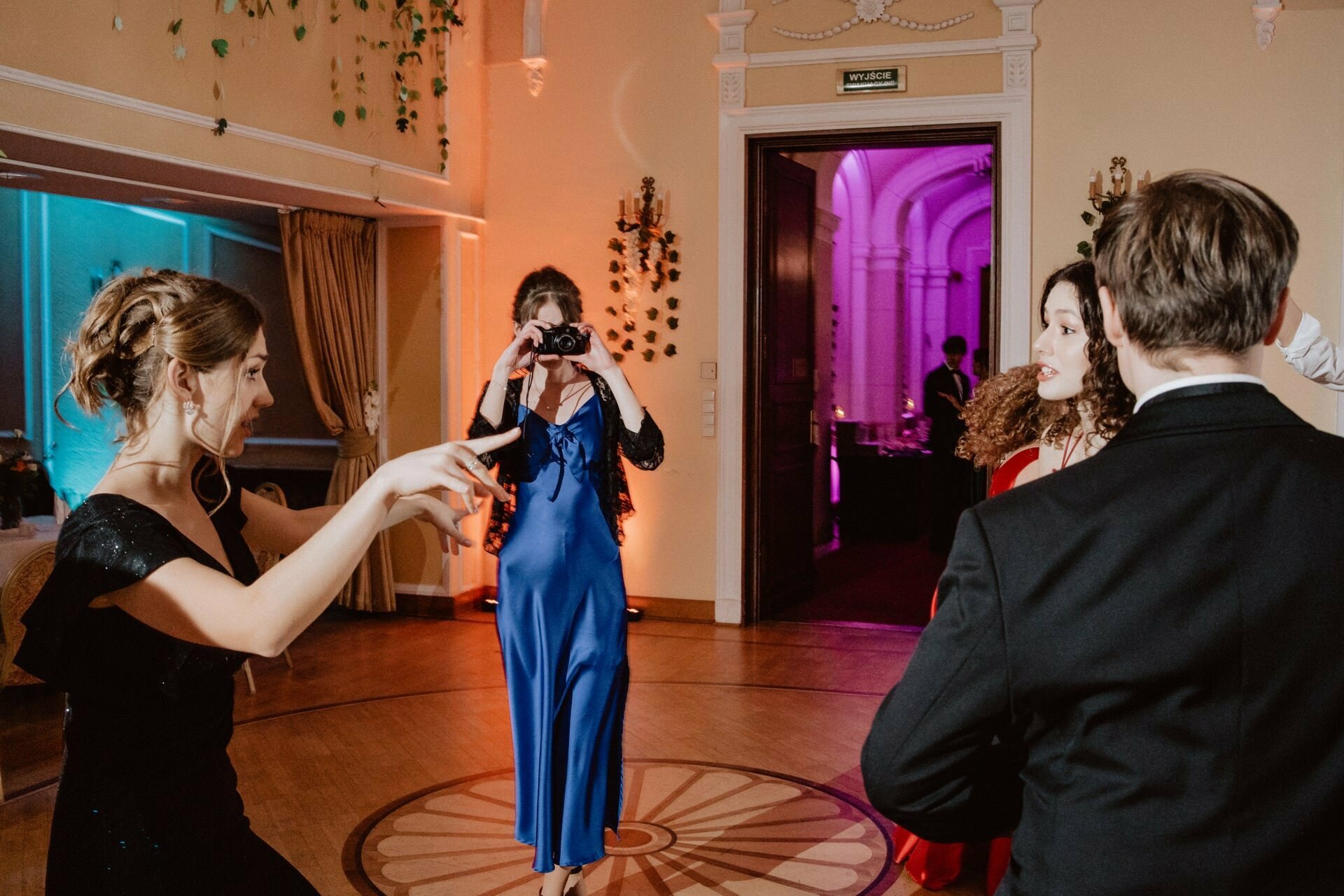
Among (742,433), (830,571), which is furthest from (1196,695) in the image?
(830,571)

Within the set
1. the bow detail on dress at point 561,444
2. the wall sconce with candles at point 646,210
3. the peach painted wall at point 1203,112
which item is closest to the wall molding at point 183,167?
the wall sconce with candles at point 646,210

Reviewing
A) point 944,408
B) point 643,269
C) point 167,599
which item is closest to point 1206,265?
point 167,599

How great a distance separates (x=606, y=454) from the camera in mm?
3402

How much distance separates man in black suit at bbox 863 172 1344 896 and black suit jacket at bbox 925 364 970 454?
798 cm

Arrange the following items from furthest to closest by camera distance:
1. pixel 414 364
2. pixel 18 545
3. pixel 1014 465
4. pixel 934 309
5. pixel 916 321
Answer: pixel 934 309 < pixel 916 321 < pixel 414 364 < pixel 18 545 < pixel 1014 465

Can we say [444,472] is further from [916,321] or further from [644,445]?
[916,321]

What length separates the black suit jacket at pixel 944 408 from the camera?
9.05 metres

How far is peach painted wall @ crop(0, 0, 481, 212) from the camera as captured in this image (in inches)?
173

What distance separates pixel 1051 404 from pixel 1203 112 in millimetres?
3919

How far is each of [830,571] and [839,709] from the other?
361 centimetres

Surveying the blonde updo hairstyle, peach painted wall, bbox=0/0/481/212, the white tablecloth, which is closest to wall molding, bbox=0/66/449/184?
peach painted wall, bbox=0/0/481/212

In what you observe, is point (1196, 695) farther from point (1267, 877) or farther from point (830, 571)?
point (830, 571)

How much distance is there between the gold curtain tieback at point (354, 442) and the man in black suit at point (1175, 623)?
20.4ft

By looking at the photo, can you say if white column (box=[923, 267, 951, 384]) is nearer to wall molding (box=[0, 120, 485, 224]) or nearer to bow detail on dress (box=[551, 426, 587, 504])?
wall molding (box=[0, 120, 485, 224])
